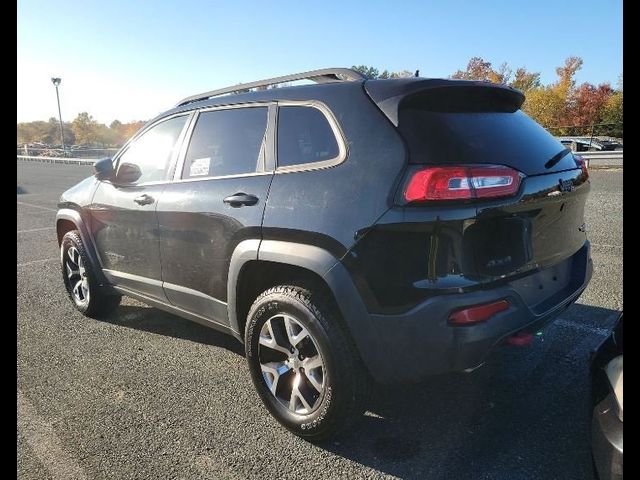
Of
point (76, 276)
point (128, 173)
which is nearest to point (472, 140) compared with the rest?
point (128, 173)

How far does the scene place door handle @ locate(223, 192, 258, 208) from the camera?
273 cm

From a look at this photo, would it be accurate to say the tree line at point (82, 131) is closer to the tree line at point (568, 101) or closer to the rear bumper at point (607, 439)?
the tree line at point (568, 101)

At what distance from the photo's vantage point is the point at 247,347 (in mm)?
2797

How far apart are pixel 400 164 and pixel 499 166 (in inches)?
18.4

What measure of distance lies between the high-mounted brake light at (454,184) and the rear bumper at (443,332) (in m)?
0.44

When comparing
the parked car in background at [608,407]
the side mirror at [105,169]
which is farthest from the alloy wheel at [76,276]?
the parked car in background at [608,407]

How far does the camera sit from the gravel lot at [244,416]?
2.33 m

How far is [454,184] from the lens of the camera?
2.10m

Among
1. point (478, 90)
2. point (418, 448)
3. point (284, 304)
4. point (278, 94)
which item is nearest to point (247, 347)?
point (284, 304)

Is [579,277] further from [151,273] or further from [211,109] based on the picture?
[151,273]

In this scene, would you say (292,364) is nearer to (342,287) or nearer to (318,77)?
(342,287)

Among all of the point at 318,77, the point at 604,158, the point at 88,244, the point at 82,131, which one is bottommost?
the point at 88,244

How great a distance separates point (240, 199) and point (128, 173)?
150cm

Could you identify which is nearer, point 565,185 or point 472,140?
point 472,140
